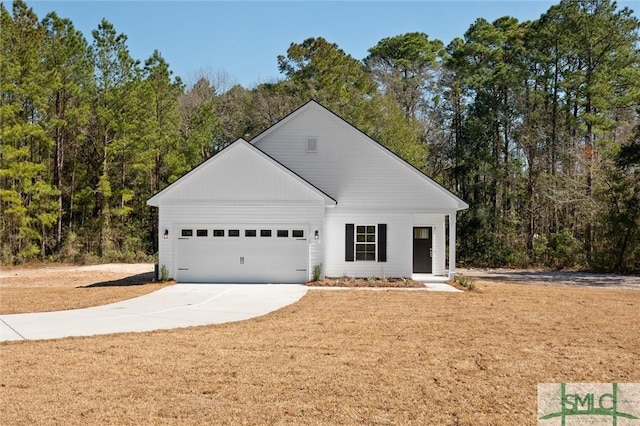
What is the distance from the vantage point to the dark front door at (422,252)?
21500mm

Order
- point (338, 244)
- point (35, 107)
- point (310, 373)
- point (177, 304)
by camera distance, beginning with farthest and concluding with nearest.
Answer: point (35, 107), point (338, 244), point (177, 304), point (310, 373)

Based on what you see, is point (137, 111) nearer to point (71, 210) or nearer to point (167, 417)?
point (71, 210)

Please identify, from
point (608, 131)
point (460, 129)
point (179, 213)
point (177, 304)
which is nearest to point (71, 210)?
point (179, 213)

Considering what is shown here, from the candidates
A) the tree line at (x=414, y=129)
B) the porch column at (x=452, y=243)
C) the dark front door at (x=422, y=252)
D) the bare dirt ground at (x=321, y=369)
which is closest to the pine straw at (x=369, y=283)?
the porch column at (x=452, y=243)

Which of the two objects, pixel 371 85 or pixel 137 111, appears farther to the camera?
pixel 371 85

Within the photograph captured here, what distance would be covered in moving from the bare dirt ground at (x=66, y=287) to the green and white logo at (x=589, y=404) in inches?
407

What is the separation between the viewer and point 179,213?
18.6 meters

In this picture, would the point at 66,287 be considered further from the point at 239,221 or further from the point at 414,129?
the point at 414,129

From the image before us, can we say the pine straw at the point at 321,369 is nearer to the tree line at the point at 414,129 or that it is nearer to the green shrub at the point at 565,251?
the green shrub at the point at 565,251

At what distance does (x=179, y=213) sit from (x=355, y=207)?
6249 millimetres

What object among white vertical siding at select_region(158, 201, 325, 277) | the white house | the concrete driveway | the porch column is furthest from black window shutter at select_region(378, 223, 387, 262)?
the concrete driveway

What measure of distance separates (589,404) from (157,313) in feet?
28.6

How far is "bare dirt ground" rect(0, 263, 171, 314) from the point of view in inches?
513

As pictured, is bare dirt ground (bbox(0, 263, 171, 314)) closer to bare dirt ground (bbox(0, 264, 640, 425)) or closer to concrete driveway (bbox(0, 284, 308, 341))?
concrete driveway (bbox(0, 284, 308, 341))
